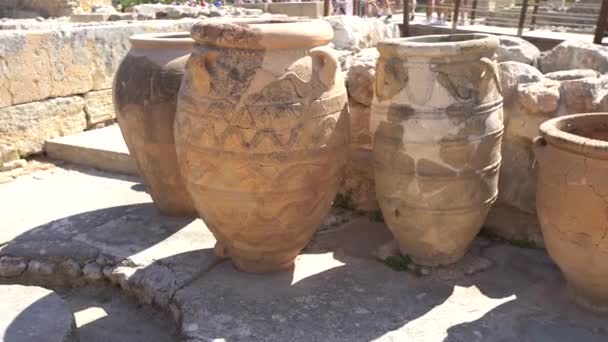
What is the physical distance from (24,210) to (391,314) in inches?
108

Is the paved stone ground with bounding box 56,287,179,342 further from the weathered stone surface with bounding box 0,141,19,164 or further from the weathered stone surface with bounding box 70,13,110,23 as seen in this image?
the weathered stone surface with bounding box 70,13,110,23

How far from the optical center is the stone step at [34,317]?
2393 mm

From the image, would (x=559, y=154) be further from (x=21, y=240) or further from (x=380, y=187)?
(x=21, y=240)

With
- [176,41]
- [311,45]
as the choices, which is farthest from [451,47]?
[176,41]

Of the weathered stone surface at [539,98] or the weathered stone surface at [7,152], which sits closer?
the weathered stone surface at [539,98]

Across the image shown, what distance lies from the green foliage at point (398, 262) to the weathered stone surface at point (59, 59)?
355cm

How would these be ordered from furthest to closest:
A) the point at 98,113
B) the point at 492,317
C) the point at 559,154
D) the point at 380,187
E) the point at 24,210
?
the point at 98,113, the point at 24,210, the point at 380,187, the point at 492,317, the point at 559,154

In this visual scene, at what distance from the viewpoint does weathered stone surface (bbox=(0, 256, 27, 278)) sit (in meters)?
3.31

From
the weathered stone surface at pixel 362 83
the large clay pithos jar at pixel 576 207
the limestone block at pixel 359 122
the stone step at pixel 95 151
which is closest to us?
the large clay pithos jar at pixel 576 207

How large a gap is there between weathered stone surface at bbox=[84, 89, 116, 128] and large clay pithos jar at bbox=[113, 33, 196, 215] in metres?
2.26

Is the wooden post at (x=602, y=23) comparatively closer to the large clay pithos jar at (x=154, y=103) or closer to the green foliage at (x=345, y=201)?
the green foliage at (x=345, y=201)

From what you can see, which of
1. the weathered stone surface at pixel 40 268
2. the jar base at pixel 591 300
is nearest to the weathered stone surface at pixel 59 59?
the weathered stone surface at pixel 40 268

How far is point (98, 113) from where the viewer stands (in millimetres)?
5773

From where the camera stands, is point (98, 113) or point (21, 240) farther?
point (98, 113)
